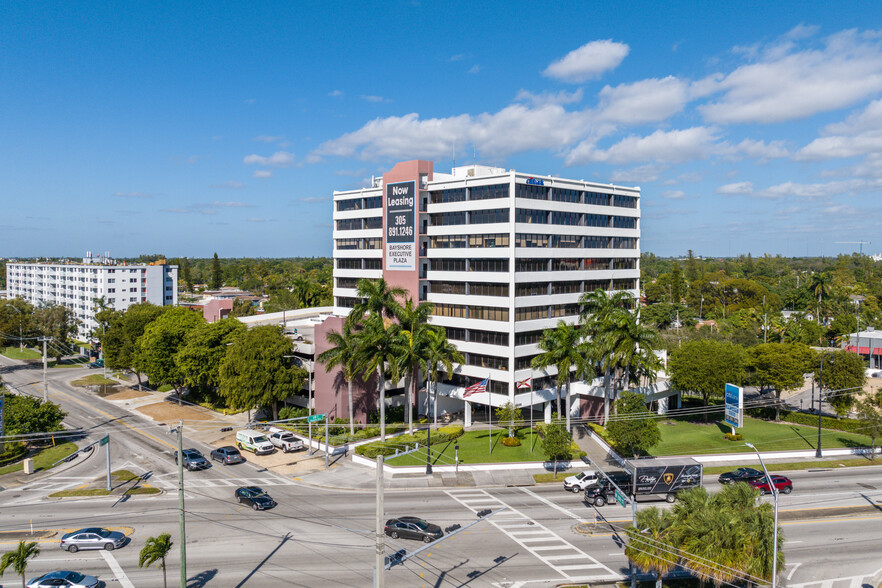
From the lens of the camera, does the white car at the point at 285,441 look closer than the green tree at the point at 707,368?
Yes

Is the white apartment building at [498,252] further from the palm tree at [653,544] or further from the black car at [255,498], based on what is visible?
the palm tree at [653,544]

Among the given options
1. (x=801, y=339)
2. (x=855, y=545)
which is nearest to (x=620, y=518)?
(x=855, y=545)

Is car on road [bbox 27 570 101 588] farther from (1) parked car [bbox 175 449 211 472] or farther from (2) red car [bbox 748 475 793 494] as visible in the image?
(2) red car [bbox 748 475 793 494]

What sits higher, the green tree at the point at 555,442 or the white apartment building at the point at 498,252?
the white apartment building at the point at 498,252

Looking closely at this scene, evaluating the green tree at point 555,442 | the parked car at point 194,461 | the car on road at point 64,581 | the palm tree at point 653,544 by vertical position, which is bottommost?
the parked car at point 194,461

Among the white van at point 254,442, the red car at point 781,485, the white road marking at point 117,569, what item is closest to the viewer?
the white road marking at point 117,569

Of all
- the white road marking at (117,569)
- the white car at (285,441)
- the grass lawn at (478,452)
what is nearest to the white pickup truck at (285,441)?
the white car at (285,441)
